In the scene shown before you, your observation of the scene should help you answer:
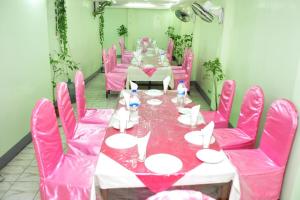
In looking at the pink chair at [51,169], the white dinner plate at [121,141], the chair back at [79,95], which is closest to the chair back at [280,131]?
the white dinner plate at [121,141]

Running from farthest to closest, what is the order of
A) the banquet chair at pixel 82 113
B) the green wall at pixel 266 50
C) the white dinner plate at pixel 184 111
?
1. the banquet chair at pixel 82 113
2. the white dinner plate at pixel 184 111
3. the green wall at pixel 266 50

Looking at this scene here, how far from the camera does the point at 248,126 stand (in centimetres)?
267

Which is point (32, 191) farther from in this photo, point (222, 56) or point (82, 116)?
point (222, 56)

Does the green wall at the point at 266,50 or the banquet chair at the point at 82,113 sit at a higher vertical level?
the green wall at the point at 266,50

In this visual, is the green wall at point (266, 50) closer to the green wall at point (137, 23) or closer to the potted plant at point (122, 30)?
the potted plant at point (122, 30)

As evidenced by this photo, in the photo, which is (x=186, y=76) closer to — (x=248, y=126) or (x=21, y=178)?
(x=248, y=126)

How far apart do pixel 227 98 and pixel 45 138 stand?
2.03 meters

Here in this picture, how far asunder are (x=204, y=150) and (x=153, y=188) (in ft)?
1.65

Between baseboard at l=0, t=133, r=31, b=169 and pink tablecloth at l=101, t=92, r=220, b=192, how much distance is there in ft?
4.72

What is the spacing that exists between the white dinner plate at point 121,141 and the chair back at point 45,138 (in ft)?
1.33

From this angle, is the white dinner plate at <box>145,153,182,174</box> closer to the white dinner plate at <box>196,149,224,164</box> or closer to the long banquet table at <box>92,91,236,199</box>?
the long banquet table at <box>92,91,236,199</box>

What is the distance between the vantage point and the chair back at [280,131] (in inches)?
79.6

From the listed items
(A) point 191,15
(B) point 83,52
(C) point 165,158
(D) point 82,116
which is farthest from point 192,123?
(A) point 191,15

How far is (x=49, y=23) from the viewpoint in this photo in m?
4.29
